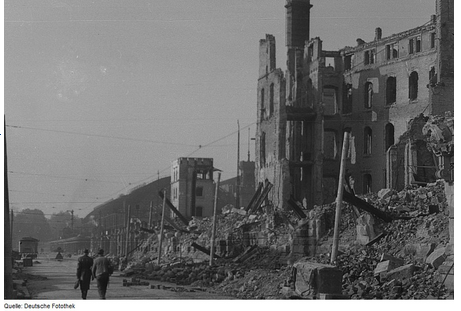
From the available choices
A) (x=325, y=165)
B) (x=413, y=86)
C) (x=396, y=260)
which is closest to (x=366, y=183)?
(x=325, y=165)

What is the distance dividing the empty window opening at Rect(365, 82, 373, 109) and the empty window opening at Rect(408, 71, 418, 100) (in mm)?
3572

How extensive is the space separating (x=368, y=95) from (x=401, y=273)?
1223 inches

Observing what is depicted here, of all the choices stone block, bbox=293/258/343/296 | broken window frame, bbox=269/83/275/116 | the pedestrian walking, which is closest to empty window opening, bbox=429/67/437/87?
broken window frame, bbox=269/83/275/116

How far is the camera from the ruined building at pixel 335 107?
43.2 m

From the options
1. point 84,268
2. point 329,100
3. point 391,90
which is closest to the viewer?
point 84,268

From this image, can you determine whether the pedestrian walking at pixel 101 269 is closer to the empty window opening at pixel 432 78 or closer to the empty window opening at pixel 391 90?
the empty window opening at pixel 432 78

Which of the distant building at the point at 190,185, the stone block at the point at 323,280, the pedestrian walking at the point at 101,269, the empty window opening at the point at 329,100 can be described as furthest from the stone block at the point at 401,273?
the distant building at the point at 190,185

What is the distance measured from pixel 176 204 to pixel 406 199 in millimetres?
35370

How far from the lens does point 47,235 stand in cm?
10231

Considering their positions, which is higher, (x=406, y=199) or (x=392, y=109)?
(x=392, y=109)

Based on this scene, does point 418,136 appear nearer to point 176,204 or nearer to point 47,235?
point 176,204

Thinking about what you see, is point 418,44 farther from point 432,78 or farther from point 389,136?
point 432,78

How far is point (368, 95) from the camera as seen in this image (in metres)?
47.4

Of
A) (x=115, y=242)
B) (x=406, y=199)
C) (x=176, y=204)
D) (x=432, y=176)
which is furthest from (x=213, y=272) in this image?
(x=115, y=242)
